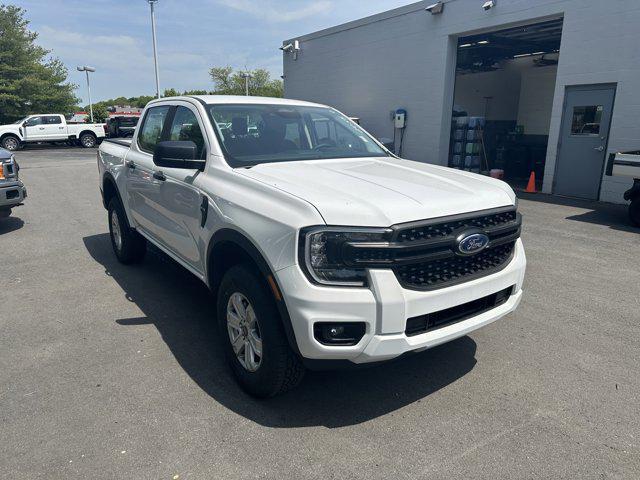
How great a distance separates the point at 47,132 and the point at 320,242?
1159 inches

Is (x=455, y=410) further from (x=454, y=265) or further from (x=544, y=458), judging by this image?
(x=454, y=265)

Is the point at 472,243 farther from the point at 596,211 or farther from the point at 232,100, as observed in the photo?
the point at 596,211

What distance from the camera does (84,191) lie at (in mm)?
12250

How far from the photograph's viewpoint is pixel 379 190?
2.95m

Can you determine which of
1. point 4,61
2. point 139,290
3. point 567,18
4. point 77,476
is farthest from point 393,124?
point 4,61

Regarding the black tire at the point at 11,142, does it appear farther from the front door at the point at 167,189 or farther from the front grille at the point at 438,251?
the front grille at the point at 438,251

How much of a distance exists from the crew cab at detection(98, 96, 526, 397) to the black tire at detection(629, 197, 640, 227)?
6.15 metres

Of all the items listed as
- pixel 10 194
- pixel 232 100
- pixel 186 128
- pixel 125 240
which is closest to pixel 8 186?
pixel 10 194

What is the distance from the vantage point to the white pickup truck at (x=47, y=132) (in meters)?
26.2

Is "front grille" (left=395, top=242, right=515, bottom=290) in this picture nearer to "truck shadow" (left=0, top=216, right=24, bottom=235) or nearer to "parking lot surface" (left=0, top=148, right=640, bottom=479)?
"parking lot surface" (left=0, top=148, right=640, bottom=479)

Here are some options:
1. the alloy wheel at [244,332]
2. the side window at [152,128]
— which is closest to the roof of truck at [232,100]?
the side window at [152,128]

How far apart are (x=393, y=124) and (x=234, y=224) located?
48.3 ft

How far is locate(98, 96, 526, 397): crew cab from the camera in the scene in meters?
2.59

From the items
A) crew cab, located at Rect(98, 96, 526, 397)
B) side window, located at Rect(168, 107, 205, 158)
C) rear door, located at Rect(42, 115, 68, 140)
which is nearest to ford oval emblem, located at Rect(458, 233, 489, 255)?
crew cab, located at Rect(98, 96, 526, 397)
